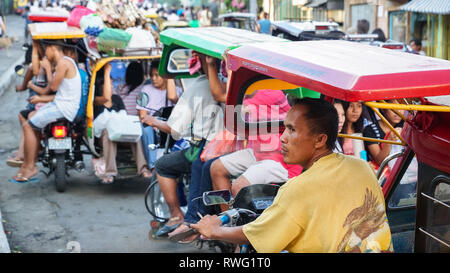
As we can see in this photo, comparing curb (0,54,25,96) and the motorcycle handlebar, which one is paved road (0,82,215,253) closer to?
the motorcycle handlebar

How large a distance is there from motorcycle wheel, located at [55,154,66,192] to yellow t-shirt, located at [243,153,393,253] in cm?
588

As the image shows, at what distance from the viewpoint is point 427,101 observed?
3057 mm

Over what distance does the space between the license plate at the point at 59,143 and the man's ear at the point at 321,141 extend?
5.89 m

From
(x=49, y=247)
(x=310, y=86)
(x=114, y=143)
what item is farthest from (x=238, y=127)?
(x=114, y=143)

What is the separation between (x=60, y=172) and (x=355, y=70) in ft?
21.4

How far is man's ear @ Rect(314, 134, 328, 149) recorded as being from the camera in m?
2.93

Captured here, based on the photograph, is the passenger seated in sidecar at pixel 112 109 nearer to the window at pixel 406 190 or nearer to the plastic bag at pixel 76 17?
the plastic bag at pixel 76 17

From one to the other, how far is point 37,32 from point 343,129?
426cm

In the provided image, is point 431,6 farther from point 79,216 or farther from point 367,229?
point 367,229

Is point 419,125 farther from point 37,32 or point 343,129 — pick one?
point 37,32

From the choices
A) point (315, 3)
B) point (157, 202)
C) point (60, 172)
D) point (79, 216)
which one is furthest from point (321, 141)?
point (315, 3)

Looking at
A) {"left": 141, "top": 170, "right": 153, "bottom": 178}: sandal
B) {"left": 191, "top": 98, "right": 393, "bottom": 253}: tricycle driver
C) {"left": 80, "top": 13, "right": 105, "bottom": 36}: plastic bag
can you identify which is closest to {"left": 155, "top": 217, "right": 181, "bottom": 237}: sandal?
{"left": 141, "top": 170, "right": 153, "bottom": 178}: sandal

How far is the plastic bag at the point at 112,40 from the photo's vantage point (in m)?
8.69

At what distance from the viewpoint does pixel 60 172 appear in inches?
332
